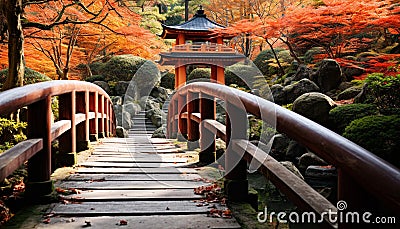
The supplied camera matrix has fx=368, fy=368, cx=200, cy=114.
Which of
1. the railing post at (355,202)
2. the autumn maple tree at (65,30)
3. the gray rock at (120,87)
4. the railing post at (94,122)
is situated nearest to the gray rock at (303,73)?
the autumn maple tree at (65,30)

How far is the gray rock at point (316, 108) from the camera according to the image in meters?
9.75

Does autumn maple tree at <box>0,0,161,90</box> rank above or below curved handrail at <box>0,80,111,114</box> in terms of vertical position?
above

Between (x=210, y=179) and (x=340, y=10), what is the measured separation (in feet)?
32.6

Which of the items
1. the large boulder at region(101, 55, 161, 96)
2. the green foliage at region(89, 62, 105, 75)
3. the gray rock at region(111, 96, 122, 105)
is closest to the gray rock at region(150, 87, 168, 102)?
the large boulder at region(101, 55, 161, 96)

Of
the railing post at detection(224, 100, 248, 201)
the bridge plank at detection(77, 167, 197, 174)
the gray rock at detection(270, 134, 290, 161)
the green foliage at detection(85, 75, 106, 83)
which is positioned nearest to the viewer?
the railing post at detection(224, 100, 248, 201)

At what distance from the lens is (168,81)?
76.0ft

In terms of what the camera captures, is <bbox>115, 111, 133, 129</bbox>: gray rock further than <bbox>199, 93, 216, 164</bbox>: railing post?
Yes

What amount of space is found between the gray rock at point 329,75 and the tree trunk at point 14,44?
32.1 ft

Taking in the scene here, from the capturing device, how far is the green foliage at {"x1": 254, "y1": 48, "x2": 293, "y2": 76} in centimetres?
1824

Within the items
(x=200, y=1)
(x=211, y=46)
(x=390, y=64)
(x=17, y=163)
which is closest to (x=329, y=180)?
(x=390, y=64)

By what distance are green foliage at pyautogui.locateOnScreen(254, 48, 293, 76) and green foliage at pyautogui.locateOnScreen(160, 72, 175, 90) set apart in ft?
18.6

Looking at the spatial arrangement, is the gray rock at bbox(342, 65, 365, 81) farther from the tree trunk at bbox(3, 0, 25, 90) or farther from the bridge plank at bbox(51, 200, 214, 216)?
the bridge plank at bbox(51, 200, 214, 216)

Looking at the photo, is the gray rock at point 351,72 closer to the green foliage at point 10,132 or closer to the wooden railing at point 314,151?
the green foliage at point 10,132

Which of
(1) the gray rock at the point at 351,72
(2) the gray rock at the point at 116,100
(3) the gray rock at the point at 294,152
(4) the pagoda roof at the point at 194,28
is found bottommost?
(3) the gray rock at the point at 294,152
